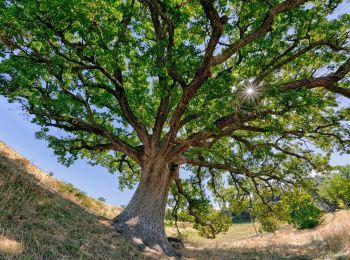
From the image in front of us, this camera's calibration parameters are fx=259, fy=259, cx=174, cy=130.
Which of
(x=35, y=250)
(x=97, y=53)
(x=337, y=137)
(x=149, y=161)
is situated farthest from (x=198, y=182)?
(x=35, y=250)

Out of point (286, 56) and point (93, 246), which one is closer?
point (93, 246)

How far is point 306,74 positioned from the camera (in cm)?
1143

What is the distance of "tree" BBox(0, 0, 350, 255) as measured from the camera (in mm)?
8359

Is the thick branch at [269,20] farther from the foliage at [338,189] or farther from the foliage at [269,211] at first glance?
the foliage at [338,189]

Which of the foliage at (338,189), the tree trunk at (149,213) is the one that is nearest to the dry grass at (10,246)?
the tree trunk at (149,213)

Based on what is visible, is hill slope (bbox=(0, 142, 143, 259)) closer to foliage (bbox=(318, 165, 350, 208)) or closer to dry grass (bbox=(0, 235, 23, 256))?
dry grass (bbox=(0, 235, 23, 256))

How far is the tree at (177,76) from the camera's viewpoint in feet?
27.4

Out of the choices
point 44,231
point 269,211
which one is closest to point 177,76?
point 44,231

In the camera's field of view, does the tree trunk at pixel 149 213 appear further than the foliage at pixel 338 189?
No

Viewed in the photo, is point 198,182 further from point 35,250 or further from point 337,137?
point 35,250

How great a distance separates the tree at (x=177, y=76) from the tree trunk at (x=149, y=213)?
0.05m

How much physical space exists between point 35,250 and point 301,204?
1399 centimetres

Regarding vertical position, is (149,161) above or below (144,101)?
below

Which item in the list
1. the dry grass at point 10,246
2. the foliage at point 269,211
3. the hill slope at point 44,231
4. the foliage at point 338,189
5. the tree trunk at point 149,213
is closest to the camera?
the dry grass at point 10,246
